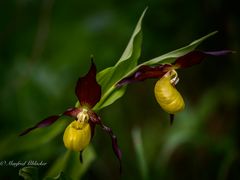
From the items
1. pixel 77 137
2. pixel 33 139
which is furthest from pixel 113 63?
pixel 77 137

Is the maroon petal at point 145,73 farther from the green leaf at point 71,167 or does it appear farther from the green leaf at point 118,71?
the green leaf at point 71,167

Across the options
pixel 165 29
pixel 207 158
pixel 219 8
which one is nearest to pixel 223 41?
pixel 219 8

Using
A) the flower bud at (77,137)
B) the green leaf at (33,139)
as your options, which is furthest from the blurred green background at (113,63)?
the flower bud at (77,137)

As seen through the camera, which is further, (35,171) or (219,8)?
(219,8)

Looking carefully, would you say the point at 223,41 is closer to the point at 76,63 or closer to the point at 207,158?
the point at 207,158

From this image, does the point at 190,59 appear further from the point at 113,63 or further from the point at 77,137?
the point at 113,63

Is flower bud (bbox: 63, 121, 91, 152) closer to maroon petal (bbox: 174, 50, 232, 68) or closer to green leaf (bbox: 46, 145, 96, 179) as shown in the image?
green leaf (bbox: 46, 145, 96, 179)
